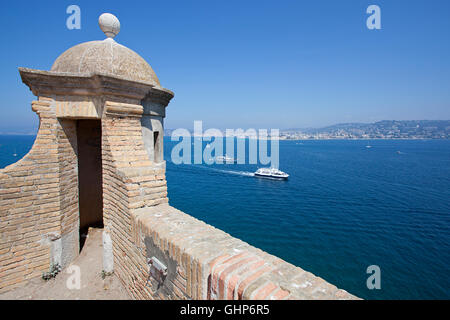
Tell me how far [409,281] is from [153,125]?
1880 centimetres

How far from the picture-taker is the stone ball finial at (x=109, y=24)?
265 inches

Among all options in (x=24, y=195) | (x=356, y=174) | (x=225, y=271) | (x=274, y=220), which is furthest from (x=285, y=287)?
(x=356, y=174)

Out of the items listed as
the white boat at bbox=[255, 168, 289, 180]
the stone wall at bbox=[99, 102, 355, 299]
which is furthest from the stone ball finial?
the white boat at bbox=[255, 168, 289, 180]

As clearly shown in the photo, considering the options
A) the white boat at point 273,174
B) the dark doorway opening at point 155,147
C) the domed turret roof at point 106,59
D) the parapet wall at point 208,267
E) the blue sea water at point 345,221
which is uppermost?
the domed turret roof at point 106,59

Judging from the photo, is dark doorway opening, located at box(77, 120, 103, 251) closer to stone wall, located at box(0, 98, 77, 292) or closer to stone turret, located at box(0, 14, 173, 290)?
stone turret, located at box(0, 14, 173, 290)

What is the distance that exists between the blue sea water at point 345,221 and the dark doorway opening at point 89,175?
13.7m

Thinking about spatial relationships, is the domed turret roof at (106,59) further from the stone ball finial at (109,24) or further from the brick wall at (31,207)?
the brick wall at (31,207)

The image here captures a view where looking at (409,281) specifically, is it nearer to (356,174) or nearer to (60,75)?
(60,75)

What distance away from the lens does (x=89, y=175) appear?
8766 millimetres

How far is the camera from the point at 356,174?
4584 cm

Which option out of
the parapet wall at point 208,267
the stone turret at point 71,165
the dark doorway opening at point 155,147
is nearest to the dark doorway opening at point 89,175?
the dark doorway opening at point 155,147

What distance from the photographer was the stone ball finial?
6727 mm

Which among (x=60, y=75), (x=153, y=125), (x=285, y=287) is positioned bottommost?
(x=285, y=287)

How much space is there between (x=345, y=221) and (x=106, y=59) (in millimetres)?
25151
